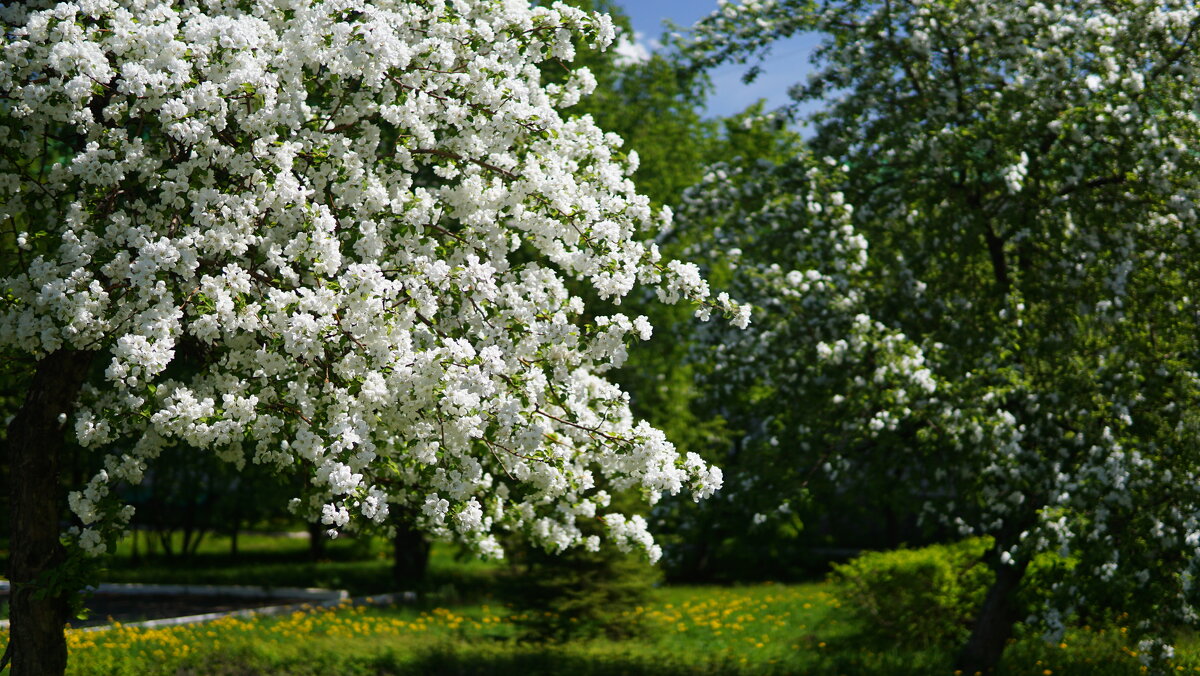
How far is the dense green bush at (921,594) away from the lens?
1490 centimetres

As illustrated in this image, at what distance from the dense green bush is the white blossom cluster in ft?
29.1

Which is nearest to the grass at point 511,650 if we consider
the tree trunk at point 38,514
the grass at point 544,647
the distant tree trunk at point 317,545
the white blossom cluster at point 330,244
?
the grass at point 544,647

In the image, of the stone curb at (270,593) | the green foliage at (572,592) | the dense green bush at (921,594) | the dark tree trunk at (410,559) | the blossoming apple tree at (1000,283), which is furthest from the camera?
the dark tree trunk at (410,559)

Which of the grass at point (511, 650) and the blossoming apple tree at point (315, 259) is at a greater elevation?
the blossoming apple tree at point (315, 259)

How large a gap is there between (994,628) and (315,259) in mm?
9700

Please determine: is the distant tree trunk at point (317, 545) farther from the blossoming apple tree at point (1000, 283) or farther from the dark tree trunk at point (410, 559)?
the blossoming apple tree at point (1000, 283)

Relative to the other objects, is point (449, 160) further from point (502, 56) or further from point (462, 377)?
point (462, 377)

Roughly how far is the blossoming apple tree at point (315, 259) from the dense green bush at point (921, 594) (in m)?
8.32

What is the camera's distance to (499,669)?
42.3ft

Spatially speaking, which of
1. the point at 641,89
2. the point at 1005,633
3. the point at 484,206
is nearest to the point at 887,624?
the point at 1005,633

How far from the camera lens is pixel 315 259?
21.1 feet

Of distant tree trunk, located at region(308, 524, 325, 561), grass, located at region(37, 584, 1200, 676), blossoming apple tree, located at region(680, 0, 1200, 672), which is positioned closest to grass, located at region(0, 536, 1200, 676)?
grass, located at region(37, 584, 1200, 676)

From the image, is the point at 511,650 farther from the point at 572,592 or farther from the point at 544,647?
the point at 572,592

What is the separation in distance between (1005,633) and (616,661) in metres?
4.67
